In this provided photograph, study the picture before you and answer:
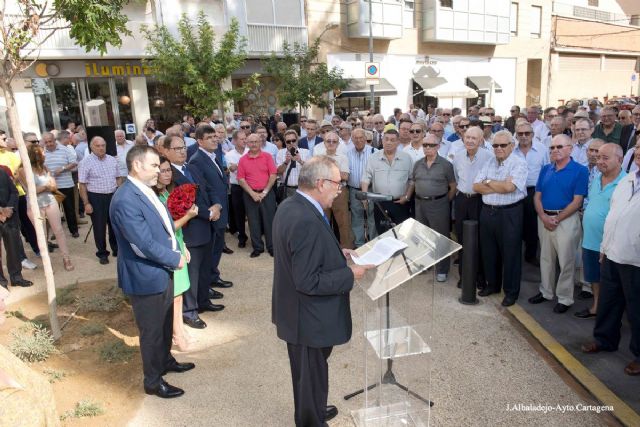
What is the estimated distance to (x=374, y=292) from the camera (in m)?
3.18

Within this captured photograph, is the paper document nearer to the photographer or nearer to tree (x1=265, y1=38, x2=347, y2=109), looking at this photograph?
the photographer

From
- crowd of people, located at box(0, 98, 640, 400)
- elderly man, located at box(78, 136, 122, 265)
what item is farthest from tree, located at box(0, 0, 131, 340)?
elderly man, located at box(78, 136, 122, 265)

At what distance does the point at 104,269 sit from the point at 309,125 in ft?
15.4

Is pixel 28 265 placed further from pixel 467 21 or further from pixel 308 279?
pixel 467 21

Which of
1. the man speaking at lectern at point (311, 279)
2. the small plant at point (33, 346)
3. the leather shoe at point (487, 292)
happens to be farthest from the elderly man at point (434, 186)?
the small plant at point (33, 346)

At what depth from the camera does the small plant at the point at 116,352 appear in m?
4.72

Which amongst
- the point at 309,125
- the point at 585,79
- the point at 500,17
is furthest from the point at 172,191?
the point at 585,79

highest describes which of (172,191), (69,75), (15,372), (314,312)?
(69,75)

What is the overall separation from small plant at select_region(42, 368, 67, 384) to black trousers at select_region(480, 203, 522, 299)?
188 inches

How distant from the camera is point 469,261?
5.66m

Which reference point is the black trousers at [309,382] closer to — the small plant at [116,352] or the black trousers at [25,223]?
the small plant at [116,352]

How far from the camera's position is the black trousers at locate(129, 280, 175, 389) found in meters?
3.82

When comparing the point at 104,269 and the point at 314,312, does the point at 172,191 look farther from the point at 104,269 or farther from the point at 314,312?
the point at 104,269

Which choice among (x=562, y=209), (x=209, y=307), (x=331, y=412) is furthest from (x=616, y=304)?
(x=209, y=307)
